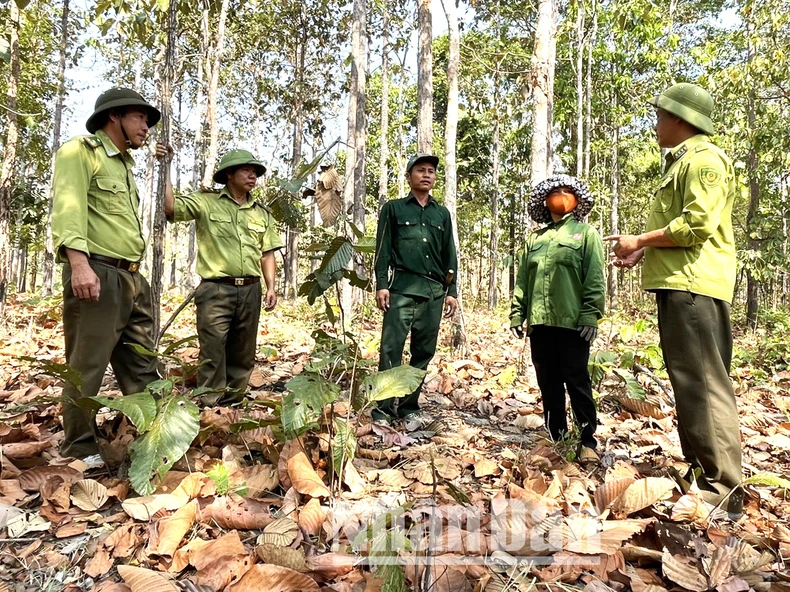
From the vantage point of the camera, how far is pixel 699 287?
249cm

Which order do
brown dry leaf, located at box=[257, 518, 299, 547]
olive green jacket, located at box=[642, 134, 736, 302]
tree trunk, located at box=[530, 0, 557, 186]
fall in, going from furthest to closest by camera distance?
A: tree trunk, located at box=[530, 0, 557, 186], olive green jacket, located at box=[642, 134, 736, 302], brown dry leaf, located at box=[257, 518, 299, 547]

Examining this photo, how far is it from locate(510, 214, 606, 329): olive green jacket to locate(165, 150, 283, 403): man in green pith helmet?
2.03 meters

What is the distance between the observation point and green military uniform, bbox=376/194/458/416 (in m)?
3.91

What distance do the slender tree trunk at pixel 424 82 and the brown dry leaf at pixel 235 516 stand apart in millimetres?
6487

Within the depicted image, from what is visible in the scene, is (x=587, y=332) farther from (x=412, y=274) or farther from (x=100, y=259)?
(x=100, y=259)

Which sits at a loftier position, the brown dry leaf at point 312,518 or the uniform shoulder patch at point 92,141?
the uniform shoulder patch at point 92,141

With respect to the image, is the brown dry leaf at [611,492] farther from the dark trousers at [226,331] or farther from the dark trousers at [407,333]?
the dark trousers at [226,331]

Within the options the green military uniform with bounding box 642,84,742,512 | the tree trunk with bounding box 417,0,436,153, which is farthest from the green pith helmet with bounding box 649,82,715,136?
the tree trunk with bounding box 417,0,436,153

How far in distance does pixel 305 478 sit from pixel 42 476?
1247 mm

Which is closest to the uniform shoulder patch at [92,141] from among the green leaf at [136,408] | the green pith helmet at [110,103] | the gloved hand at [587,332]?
the green pith helmet at [110,103]

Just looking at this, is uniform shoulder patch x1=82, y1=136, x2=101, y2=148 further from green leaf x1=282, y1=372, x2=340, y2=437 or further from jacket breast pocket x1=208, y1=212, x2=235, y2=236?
green leaf x1=282, y1=372, x2=340, y2=437

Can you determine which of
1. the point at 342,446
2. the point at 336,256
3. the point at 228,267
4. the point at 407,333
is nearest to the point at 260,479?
the point at 342,446

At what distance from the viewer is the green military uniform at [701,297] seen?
96.2 inches

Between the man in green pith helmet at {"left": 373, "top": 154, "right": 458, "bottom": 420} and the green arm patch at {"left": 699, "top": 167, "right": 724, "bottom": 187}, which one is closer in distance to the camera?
the green arm patch at {"left": 699, "top": 167, "right": 724, "bottom": 187}
